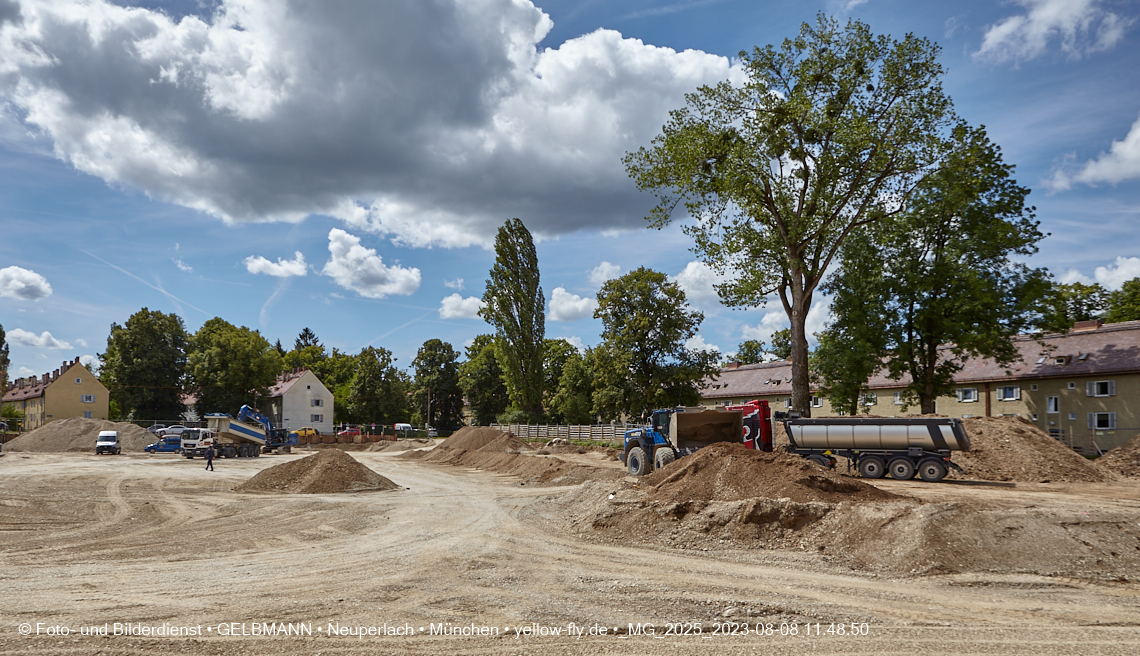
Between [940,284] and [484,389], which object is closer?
[940,284]

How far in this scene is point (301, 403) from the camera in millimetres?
74438

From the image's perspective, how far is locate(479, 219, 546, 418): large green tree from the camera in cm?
5481

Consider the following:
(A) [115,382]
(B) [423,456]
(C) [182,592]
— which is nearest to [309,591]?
(C) [182,592]

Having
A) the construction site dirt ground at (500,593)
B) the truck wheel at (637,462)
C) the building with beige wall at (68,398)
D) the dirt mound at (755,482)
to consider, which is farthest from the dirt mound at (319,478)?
the building with beige wall at (68,398)

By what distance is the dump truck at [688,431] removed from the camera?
22.9 meters

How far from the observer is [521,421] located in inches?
2377

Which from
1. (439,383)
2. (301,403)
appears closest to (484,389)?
(439,383)

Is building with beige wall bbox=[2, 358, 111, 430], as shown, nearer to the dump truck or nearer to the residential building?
the residential building

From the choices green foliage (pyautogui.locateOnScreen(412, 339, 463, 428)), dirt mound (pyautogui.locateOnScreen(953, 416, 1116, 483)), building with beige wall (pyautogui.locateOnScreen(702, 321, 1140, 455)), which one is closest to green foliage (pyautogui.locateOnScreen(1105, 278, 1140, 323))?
building with beige wall (pyautogui.locateOnScreen(702, 321, 1140, 455))

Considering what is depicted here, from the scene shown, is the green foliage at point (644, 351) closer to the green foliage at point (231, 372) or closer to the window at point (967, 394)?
the window at point (967, 394)

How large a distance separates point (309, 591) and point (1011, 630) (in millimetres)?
8870

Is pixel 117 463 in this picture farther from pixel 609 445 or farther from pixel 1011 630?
pixel 1011 630

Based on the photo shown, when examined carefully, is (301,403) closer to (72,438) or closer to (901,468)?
(72,438)

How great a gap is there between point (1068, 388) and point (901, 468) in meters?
21.1
